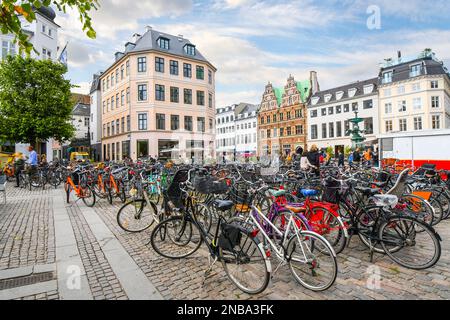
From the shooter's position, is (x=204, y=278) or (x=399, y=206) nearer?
(x=204, y=278)

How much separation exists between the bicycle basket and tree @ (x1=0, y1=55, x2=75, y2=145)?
22.2 metres

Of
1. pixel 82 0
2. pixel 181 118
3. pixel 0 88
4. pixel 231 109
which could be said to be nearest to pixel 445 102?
pixel 181 118

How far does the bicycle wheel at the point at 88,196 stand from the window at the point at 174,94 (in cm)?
2632

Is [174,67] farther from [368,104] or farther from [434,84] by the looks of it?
[434,84]

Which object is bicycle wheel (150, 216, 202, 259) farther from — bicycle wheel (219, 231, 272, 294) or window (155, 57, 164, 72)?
window (155, 57, 164, 72)

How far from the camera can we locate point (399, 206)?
4.83 m

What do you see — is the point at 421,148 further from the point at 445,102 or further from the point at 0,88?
the point at 445,102

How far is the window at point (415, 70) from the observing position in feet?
136

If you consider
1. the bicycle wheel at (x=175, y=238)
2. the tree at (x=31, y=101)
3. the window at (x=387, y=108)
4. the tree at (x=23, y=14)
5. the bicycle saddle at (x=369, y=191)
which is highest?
the window at (x=387, y=108)

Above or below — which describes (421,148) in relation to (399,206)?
above

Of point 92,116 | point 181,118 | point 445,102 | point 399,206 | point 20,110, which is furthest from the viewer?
point 92,116

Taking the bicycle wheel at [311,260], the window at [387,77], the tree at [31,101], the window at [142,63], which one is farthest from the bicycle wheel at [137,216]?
the window at [387,77]

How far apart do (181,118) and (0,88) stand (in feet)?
58.6

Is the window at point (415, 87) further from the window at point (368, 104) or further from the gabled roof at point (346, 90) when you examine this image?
the window at point (368, 104)
